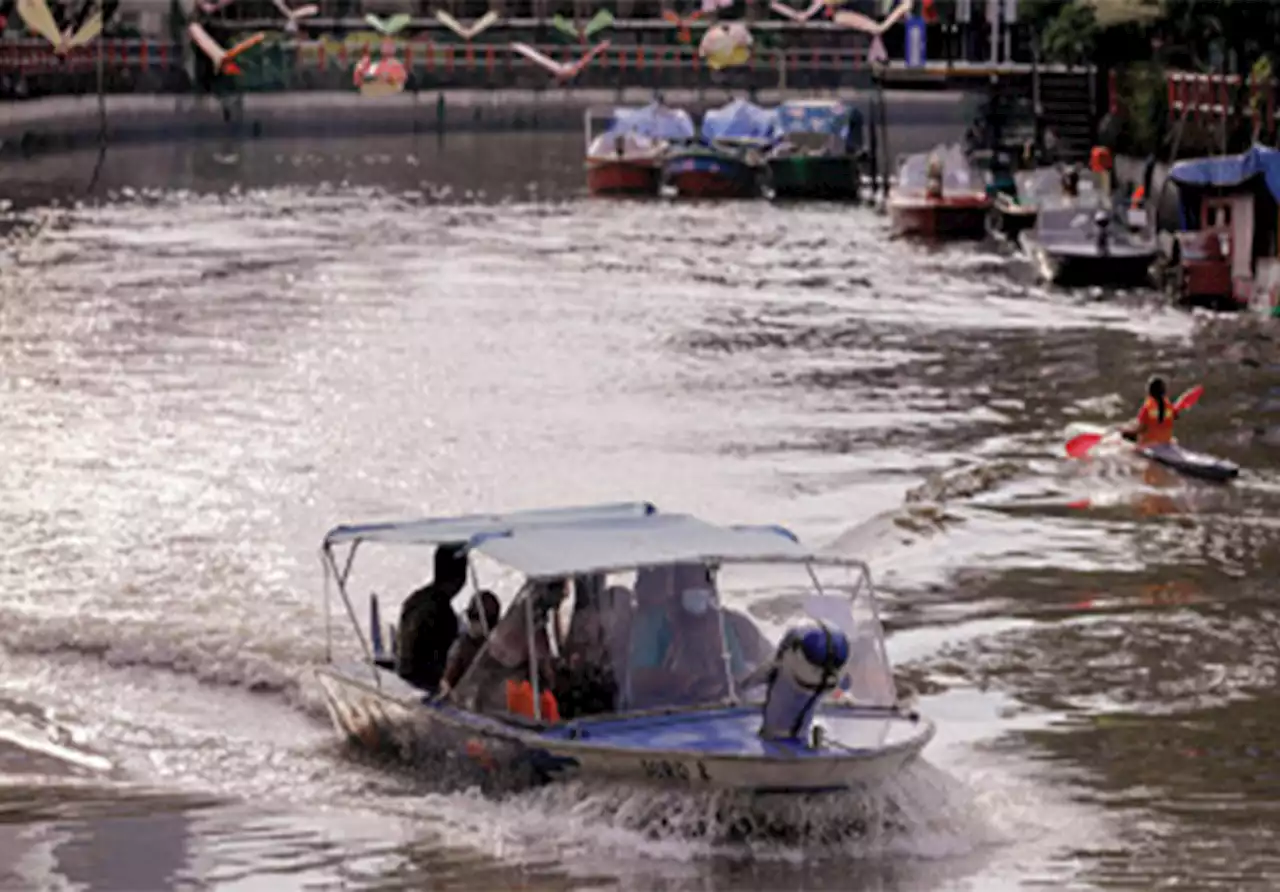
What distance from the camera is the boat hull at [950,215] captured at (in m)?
60.1

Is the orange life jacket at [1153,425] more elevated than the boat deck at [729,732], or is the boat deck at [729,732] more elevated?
the boat deck at [729,732]

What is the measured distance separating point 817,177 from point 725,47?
41.0 meters

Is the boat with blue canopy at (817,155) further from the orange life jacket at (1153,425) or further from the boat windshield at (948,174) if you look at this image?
the orange life jacket at (1153,425)

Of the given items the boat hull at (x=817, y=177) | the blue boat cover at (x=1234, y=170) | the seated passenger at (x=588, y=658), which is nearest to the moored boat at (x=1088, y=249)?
the blue boat cover at (x=1234, y=170)

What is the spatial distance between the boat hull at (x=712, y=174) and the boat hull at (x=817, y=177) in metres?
0.75

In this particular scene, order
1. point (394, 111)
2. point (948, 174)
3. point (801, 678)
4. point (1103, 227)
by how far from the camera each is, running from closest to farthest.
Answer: point (801, 678)
point (1103, 227)
point (948, 174)
point (394, 111)

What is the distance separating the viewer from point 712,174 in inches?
2958

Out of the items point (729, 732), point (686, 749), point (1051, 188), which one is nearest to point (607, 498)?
point (729, 732)

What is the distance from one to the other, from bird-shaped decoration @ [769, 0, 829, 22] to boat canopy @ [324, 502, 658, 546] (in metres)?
99.9

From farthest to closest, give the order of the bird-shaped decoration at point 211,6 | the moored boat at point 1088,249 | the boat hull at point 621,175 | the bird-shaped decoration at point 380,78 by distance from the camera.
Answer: the bird-shaped decoration at point 211,6, the bird-shaped decoration at point 380,78, the boat hull at point 621,175, the moored boat at point 1088,249

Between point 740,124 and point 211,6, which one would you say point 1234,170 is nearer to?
point 740,124

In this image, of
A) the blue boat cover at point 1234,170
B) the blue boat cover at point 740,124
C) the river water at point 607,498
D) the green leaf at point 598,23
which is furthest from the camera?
the green leaf at point 598,23

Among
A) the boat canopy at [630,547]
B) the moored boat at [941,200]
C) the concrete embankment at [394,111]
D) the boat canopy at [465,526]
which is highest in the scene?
the boat canopy at [630,547]

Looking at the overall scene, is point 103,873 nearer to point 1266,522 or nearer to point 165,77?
point 1266,522
